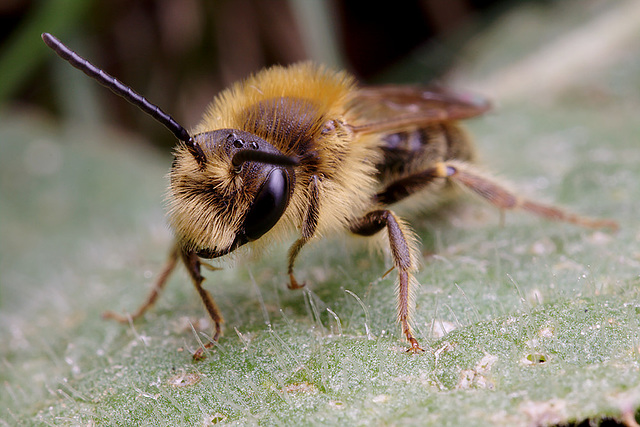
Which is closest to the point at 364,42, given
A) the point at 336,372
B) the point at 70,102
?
the point at 70,102

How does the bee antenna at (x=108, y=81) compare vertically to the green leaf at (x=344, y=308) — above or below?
above

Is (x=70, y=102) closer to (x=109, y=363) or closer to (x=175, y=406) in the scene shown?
(x=109, y=363)

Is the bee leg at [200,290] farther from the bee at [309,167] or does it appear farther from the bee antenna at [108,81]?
the bee antenna at [108,81]

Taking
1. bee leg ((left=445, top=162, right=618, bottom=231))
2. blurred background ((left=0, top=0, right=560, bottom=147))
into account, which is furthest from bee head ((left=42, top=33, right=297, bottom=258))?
blurred background ((left=0, top=0, right=560, bottom=147))

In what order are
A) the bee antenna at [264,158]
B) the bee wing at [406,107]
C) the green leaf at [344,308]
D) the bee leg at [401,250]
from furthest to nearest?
the bee wing at [406,107] → the bee leg at [401,250] → the bee antenna at [264,158] → the green leaf at [344,308]

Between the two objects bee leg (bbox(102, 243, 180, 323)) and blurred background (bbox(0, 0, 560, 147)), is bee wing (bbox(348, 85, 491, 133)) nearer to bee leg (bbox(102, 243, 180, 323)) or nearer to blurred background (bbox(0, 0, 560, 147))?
bee leg (bbox(102, 243, 180, 323))

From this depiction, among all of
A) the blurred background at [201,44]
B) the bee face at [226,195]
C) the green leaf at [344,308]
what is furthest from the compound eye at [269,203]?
the blurred background at [201,44]

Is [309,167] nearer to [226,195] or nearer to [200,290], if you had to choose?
[226,195]
